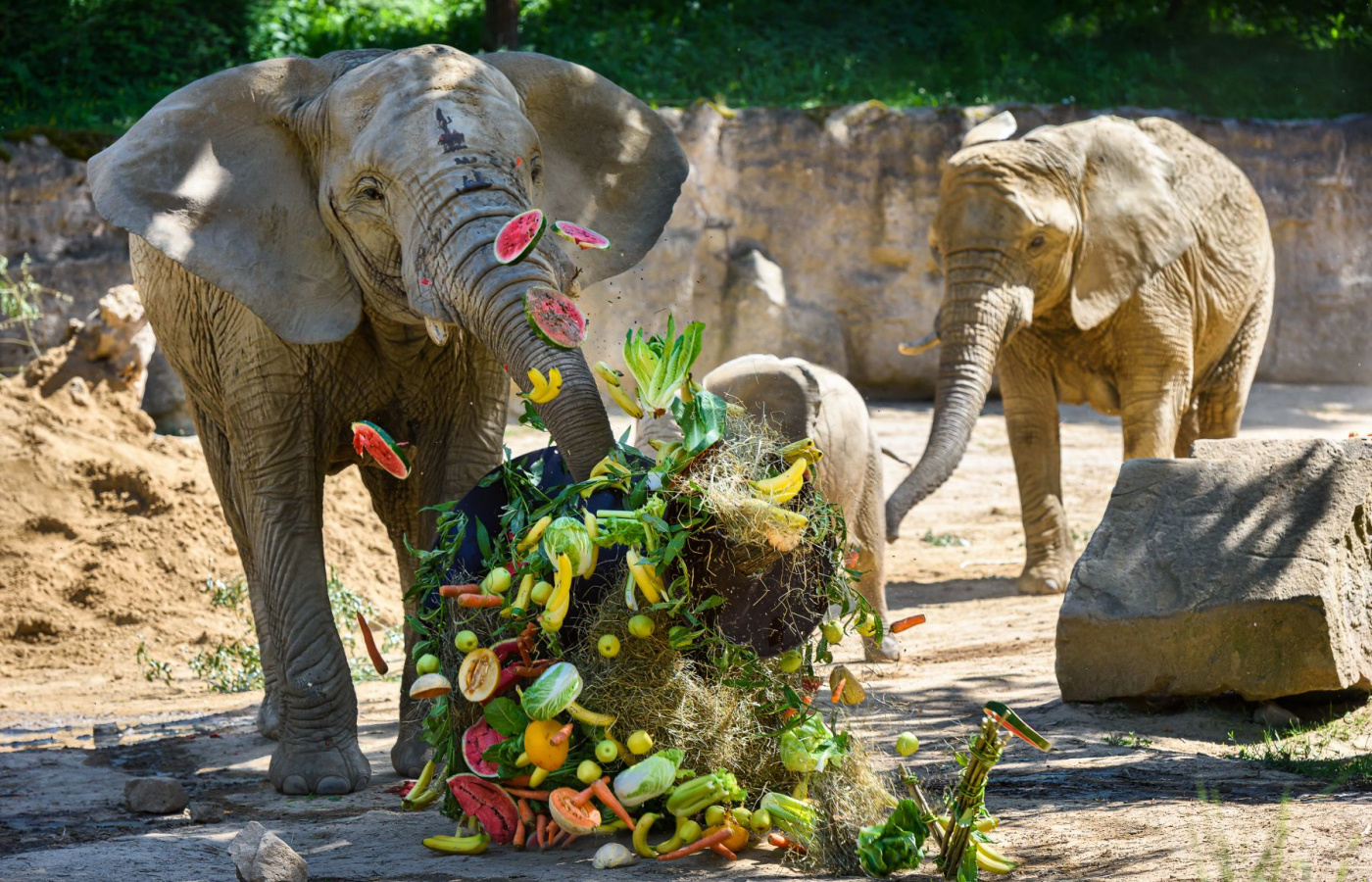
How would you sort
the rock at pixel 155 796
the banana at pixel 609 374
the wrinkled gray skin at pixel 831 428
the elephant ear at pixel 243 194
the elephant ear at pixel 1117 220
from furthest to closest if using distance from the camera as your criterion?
the elephant ear at pixel 1117 220, the wrinkled gray skin at pixel 831 428, the elephant ear at pixel 243 194, the rock at pixel 155 796, the banana at pixel 609 374

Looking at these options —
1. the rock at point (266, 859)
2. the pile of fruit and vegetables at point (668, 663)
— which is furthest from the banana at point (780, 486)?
the rock at point (266, 859)

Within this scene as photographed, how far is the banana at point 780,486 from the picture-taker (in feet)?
13.7

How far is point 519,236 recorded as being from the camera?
464cm

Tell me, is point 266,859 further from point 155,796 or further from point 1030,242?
point 1030,242

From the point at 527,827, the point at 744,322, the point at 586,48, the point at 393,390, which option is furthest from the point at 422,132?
the point at 586,48

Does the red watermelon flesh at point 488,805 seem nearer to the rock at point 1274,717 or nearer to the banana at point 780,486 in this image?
the banana at point 780,486

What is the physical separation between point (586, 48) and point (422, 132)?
552 inches

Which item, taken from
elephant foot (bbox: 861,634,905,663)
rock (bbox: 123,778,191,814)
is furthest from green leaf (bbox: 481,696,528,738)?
elephant foot (bbox: 861,634,905,663)

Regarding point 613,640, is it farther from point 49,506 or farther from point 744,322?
point 744,322

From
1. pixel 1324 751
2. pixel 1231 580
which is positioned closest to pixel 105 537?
pixel 1231 580

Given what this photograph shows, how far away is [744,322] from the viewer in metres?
16.3

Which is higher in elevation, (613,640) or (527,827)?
(613,640)

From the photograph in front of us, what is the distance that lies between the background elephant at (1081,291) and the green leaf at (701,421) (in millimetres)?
4217

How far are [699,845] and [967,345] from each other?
5.33 meters
